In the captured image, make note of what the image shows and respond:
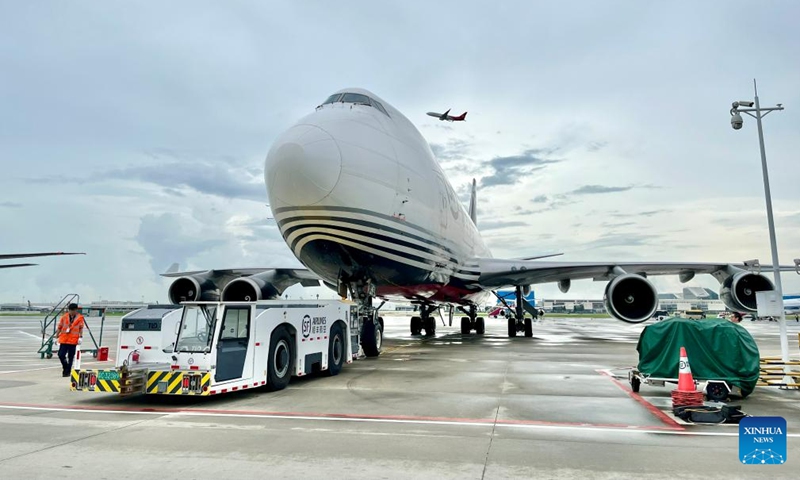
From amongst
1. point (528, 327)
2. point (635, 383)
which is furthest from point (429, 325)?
point (635, 383)

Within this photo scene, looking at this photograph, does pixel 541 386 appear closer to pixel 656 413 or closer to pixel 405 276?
pixel 656 413

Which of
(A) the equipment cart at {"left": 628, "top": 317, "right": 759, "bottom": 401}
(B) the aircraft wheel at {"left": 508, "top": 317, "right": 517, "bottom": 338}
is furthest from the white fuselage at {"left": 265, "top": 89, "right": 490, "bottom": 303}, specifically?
(B) the aircraft wheel at {"left": 508, "top": 317, "right": 517, "bottom": 338}

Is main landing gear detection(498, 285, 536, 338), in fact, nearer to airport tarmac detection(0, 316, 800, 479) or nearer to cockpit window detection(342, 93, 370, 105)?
cockpit window detection(342, 93, 370, 105)

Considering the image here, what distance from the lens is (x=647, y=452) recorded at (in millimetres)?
5371

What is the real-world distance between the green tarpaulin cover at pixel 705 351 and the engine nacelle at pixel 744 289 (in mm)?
11515

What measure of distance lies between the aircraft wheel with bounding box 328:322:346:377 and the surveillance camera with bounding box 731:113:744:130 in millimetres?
9551

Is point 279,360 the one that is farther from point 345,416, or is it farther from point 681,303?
point 681,303

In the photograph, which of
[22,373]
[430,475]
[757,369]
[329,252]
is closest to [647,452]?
[430,475]

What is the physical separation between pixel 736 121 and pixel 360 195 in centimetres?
823

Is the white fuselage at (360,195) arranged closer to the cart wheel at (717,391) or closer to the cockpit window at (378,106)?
the cockpit window at (378,106)

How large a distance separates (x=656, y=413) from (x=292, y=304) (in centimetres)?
638

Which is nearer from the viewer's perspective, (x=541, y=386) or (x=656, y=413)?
(x=656, y=413)

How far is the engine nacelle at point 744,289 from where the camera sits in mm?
18812

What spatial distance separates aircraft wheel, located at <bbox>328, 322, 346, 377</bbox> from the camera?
37.9 ft
